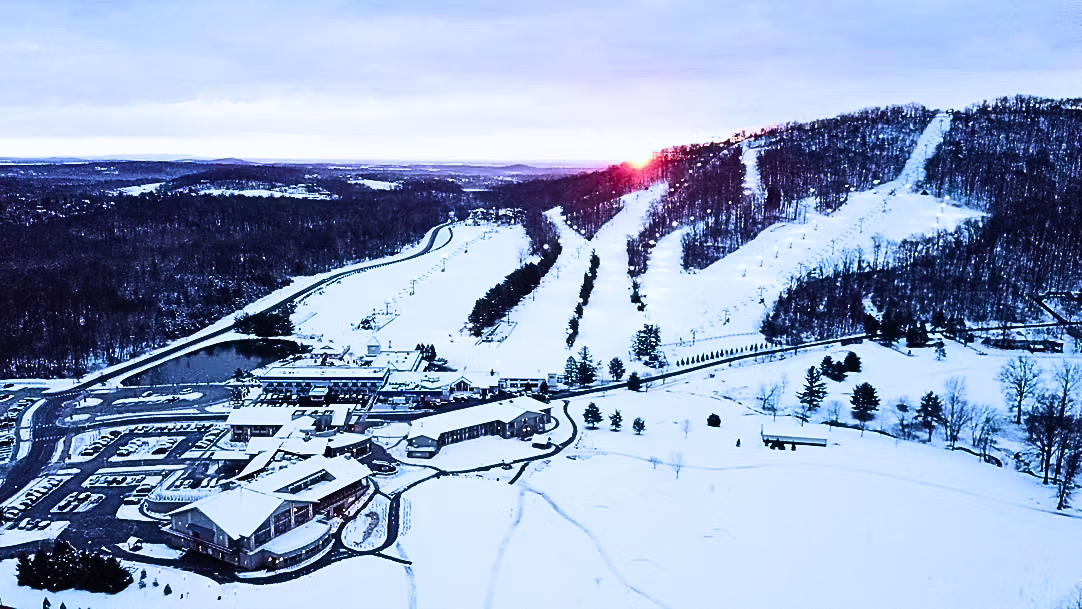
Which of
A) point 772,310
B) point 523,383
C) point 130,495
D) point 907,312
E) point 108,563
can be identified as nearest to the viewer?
point 108,563

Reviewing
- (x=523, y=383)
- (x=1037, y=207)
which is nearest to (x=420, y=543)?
(x=523, y=383)

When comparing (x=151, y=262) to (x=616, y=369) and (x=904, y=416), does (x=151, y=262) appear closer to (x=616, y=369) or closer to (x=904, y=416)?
(x=616, y=369)

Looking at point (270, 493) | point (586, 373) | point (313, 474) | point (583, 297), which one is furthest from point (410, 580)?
point (583, 297)

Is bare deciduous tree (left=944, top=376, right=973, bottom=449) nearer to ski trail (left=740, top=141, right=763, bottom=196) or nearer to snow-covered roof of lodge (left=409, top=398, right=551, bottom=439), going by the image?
snow-covered roof of lodge (left=409, top=398, right=551, bottom=439)

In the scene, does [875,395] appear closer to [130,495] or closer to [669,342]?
[669,342]

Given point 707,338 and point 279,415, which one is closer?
point 279,415
